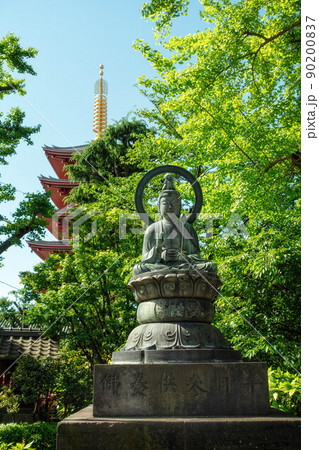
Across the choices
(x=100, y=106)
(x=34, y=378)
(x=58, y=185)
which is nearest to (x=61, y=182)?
(x=58, y=185)

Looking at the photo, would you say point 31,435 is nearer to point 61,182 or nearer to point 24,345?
point 24,345

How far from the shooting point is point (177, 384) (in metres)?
4.22

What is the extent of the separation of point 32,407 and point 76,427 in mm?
9924

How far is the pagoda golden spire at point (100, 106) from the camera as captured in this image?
99.6 feet

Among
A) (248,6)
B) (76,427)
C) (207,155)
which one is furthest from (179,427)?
(248,6)

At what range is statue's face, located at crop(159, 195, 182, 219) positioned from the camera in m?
5.91

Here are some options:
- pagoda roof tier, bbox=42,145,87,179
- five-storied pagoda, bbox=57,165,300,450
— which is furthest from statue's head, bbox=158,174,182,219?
pagoda roof tier, bbox=42,145,87,179

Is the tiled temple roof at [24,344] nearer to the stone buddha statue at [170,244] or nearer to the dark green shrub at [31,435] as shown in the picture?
the dark green shrub at [31,435]

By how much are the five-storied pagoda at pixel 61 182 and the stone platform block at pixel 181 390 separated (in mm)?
12248

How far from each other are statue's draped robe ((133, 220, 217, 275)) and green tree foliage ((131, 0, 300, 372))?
2778mm

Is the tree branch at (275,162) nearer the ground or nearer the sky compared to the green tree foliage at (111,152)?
nearer the ground

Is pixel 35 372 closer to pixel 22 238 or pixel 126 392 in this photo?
pixel 22 238

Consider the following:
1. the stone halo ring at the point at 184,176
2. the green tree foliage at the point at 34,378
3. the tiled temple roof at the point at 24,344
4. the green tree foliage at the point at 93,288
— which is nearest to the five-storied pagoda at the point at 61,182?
the green tree foliage at the point at 93,288

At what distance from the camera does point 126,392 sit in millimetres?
4242
